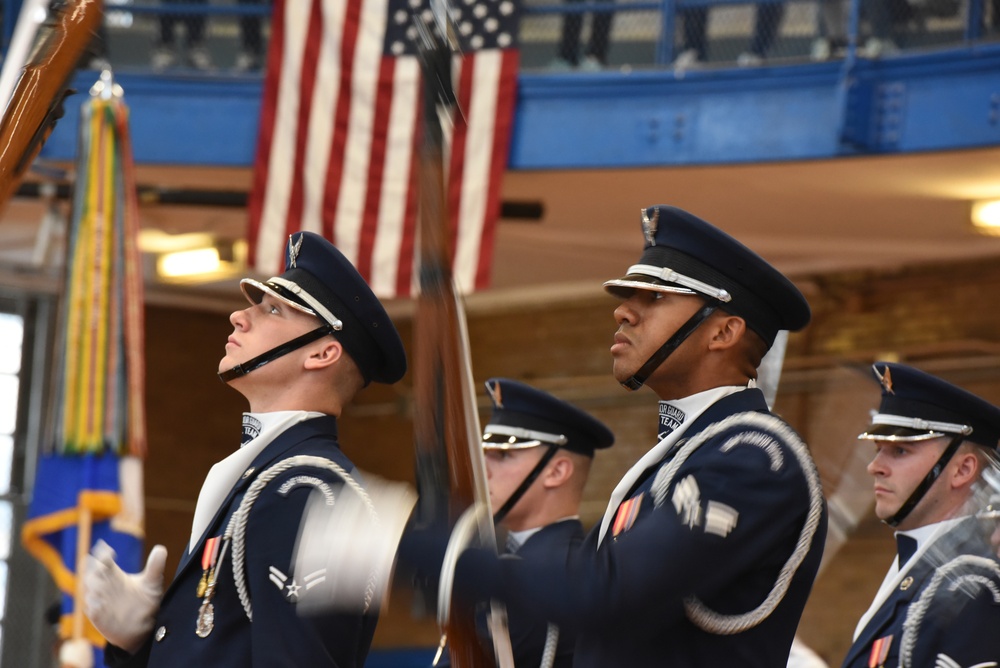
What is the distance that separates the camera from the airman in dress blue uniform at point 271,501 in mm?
2498

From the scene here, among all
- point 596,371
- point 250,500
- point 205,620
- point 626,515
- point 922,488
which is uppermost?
point 626,515

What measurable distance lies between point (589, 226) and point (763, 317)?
6.40 m

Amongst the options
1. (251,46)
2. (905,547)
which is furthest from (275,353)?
(251,46)

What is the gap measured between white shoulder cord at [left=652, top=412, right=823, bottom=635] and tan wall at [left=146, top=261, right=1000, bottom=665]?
3.36 m

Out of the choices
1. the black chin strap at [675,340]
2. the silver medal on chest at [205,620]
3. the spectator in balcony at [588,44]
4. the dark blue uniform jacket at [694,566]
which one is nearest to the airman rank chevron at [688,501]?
the dark blue uniform jacket at [694,566]

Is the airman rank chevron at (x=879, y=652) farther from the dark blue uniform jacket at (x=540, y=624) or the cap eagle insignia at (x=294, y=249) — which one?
the cap eagle insignia at (x=294, y=249)

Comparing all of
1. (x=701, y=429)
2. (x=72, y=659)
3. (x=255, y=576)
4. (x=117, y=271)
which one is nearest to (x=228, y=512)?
(x=255, y=576)

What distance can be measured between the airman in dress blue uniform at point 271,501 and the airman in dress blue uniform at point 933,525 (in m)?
1.29

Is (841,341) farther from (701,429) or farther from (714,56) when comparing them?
(701,429)

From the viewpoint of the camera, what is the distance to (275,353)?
2.94 meters

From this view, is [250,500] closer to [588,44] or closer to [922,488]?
[922,488]

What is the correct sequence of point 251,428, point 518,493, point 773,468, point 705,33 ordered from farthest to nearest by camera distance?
1. point 705,33
2. point 518,493
3. point 251,428
4. point 773,468

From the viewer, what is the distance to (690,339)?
96.3 inches

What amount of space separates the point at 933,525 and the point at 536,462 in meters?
1.51
